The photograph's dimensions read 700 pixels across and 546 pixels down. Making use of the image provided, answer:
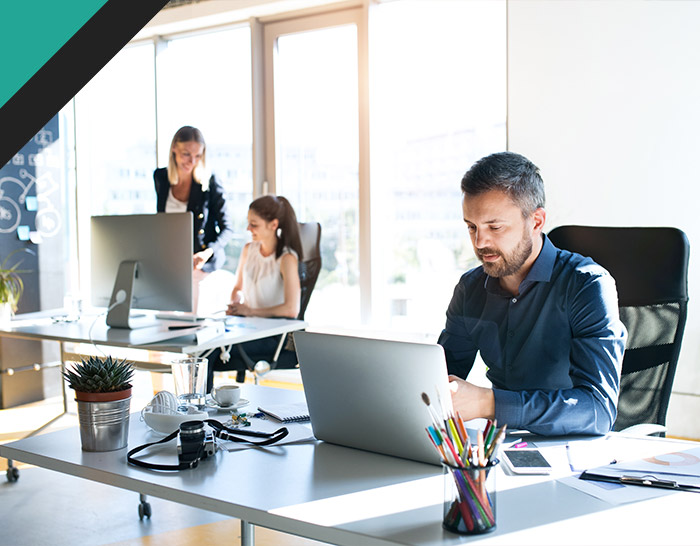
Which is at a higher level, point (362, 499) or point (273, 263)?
point (273, 263)

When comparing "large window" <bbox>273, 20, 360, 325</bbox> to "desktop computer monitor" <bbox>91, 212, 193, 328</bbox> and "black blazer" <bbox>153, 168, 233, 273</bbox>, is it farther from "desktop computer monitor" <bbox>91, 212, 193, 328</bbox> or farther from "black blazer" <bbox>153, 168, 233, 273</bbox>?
"desktop computer monitor" <bbox>91, 212, 193, 328</bbox>

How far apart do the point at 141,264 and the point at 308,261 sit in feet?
3.16

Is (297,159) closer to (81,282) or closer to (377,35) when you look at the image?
(377,35)

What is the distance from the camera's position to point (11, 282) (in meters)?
4.84

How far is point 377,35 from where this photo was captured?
4.73 metres

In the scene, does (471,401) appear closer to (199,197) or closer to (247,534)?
(247,534)

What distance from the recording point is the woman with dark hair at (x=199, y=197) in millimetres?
4270

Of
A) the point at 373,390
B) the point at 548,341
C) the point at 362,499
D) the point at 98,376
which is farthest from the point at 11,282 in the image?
the point at 362,499

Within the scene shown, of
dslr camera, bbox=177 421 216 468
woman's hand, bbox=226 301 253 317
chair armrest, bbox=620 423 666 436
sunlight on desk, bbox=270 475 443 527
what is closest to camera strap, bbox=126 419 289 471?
dslr camera, bbox=177 421 216 468

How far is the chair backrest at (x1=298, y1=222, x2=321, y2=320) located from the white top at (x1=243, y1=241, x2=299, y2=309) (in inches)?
3.2

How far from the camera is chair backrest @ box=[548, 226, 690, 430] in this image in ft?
6.51

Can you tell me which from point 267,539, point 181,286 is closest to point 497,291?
point 267,539

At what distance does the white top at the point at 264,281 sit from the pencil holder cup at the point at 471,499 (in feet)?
9.17

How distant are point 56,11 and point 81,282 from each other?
189 inches
